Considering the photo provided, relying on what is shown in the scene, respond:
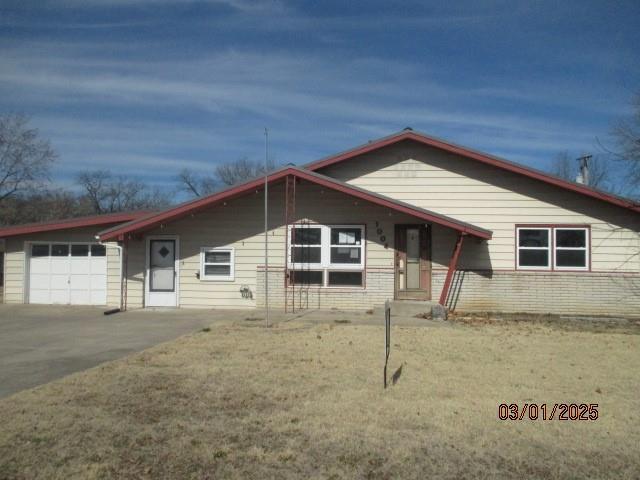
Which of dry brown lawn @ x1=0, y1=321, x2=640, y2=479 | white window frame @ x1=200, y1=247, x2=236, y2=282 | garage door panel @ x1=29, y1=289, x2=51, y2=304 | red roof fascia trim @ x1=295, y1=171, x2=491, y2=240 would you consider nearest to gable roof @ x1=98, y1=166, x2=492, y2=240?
red roof fascia trim @ x1=295, y1=171, x2=491, y2=240

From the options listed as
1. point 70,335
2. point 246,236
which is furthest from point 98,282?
point 70,335

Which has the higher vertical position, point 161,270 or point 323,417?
point 161,270

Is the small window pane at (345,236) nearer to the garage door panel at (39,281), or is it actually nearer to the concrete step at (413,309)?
the concrete step at (413,309)

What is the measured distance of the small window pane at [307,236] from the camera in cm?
1673

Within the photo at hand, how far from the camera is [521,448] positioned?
550 cm

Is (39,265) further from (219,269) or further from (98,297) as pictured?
(219,269)

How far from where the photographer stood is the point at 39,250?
18.2 meters

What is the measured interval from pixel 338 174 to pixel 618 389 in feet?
35.8

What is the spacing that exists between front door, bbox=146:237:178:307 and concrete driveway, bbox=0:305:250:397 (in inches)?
31.3

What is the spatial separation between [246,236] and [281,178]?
2.12 m

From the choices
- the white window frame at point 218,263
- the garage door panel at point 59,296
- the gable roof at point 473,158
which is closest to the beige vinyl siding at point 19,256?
the garage door panel at point 59,296

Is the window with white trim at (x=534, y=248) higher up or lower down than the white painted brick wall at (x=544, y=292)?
higher up

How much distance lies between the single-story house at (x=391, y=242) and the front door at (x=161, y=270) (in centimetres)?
3

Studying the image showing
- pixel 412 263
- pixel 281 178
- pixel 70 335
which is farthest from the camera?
pixel 412 263
